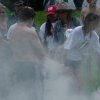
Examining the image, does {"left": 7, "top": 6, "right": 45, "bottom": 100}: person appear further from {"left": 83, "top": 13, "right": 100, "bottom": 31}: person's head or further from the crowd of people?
{"left": 83, "top": 13, "right": 100, "bottom": 31}: person's head

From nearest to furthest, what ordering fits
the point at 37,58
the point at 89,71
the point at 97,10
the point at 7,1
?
1. the point at 37,58
2. the point at 89,71
3. the point at 97,10
4. the point at 7,1

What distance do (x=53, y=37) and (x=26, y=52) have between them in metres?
1.45

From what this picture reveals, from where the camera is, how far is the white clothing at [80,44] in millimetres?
7422

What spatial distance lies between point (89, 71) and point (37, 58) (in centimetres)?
122

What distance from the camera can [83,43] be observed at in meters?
7.45

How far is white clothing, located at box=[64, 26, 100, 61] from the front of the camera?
7.42m

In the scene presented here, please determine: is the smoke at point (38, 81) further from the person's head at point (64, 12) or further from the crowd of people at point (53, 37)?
the person's head at point (64, 12)

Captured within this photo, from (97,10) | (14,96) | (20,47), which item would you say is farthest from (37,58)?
(97,10)

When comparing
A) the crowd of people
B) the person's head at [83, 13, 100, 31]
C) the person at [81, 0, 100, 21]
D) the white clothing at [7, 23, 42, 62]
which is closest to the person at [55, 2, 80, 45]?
the crowd of people

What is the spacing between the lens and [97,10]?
8.74 metres

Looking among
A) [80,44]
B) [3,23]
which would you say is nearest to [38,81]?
[80,44]

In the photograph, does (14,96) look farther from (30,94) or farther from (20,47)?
(20,47)

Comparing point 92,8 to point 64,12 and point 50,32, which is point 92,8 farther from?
point 50,32

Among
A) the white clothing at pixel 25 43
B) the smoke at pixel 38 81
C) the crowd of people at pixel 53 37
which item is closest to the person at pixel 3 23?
the crowd of people at pixel 53 37
